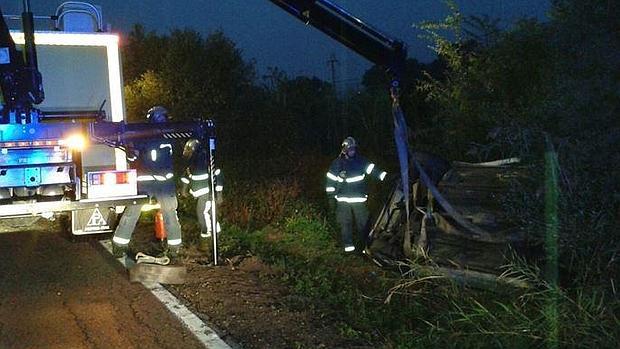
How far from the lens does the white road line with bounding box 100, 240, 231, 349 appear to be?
A: 18.7ft

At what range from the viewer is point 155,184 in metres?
8.65

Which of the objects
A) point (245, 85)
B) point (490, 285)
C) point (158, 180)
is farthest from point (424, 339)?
point (245, 85)

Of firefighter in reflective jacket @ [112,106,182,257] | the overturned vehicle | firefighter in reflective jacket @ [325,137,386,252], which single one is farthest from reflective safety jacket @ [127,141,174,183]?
the overturned vehicle

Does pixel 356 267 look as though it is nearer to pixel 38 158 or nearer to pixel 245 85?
pixel 38 158

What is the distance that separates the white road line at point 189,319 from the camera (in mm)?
5705

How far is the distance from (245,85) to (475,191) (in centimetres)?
1241

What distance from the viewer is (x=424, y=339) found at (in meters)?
5.39

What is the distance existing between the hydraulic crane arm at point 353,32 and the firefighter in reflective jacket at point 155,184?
2055 millimetres

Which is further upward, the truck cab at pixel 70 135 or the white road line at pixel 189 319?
the truck cab at pixel 70 135

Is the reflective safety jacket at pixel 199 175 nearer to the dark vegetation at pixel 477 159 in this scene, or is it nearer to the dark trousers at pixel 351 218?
the dark vegetation at pixel 477 159

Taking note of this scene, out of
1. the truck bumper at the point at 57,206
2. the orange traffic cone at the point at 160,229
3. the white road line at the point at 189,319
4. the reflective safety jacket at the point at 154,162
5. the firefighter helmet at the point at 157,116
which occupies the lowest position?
the white road line at the point at 189,319

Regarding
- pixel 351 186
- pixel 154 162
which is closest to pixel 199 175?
pixel 154 162

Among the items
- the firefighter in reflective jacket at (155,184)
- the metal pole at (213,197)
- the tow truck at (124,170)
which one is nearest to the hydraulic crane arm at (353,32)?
the tow truck at (124,170)

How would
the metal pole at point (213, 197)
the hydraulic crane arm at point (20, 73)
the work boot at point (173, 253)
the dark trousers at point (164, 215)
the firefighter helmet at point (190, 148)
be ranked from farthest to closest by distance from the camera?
the firefighter helmet at point (190, 148)
the work boot at point (173, 253)
the dark trousers at point (164, 215)
the metal pole at point (213, 197)
the hydraulic crane arm at point (20, 73)
